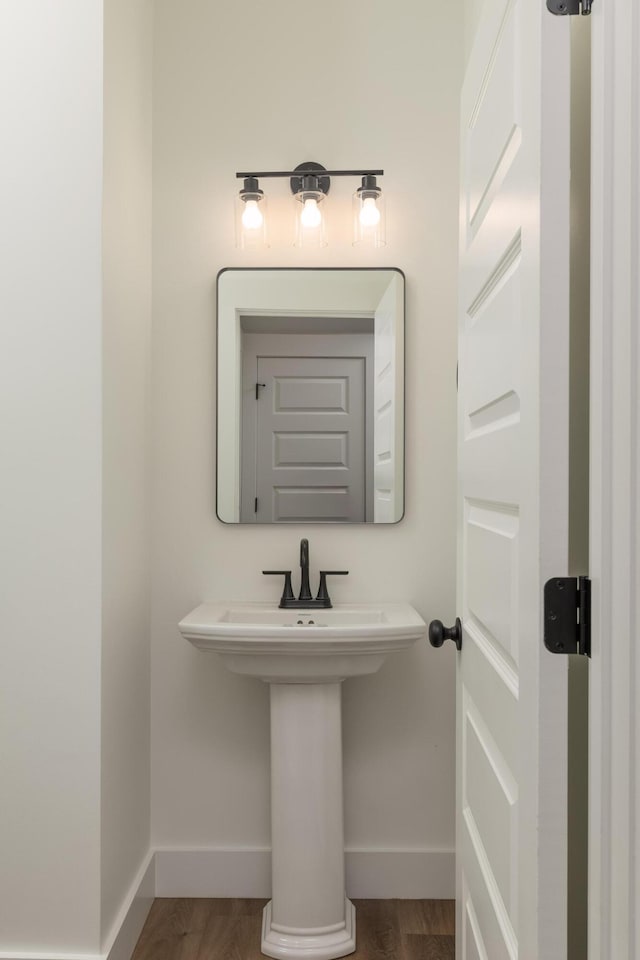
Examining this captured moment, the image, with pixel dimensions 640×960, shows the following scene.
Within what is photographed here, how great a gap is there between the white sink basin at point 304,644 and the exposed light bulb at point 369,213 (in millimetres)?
1152

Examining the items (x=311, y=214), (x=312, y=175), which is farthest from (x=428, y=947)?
(x=312, y=175)

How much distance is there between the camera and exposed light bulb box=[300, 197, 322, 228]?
2.37 metres

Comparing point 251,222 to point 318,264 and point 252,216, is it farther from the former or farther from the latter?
point 318,264

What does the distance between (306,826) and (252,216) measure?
1.72 metres

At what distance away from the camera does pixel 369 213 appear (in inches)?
93.6

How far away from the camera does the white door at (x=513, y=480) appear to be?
3.03 feet

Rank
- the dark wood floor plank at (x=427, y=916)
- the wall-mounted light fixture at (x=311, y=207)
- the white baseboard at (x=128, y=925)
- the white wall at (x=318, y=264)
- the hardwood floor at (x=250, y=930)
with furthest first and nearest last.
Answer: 1. the white wall at (x=318, y=264)
2. the wall-mounted light fixture at (x=311, y=207)
3. the dark wood floor plank at (x=427, y=916)
4. the hardwood floor at (x=250, y=930)
5. the white baseboard at (x=128, y=925)

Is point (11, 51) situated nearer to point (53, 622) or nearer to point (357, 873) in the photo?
point (53, 622)

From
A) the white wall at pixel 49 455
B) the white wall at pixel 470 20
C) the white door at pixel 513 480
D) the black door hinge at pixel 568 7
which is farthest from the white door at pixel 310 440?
the black door hinge at pixel 568 7

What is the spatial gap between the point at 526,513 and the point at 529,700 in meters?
0.23

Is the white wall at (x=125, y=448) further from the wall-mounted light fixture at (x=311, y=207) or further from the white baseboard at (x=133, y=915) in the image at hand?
the wall-mounted light fixture at (x=311, y=207)

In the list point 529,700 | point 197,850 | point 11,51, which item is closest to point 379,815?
point 197,850

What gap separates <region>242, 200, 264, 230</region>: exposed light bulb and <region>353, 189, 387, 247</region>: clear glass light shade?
11.7 inches

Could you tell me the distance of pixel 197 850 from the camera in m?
2.46
